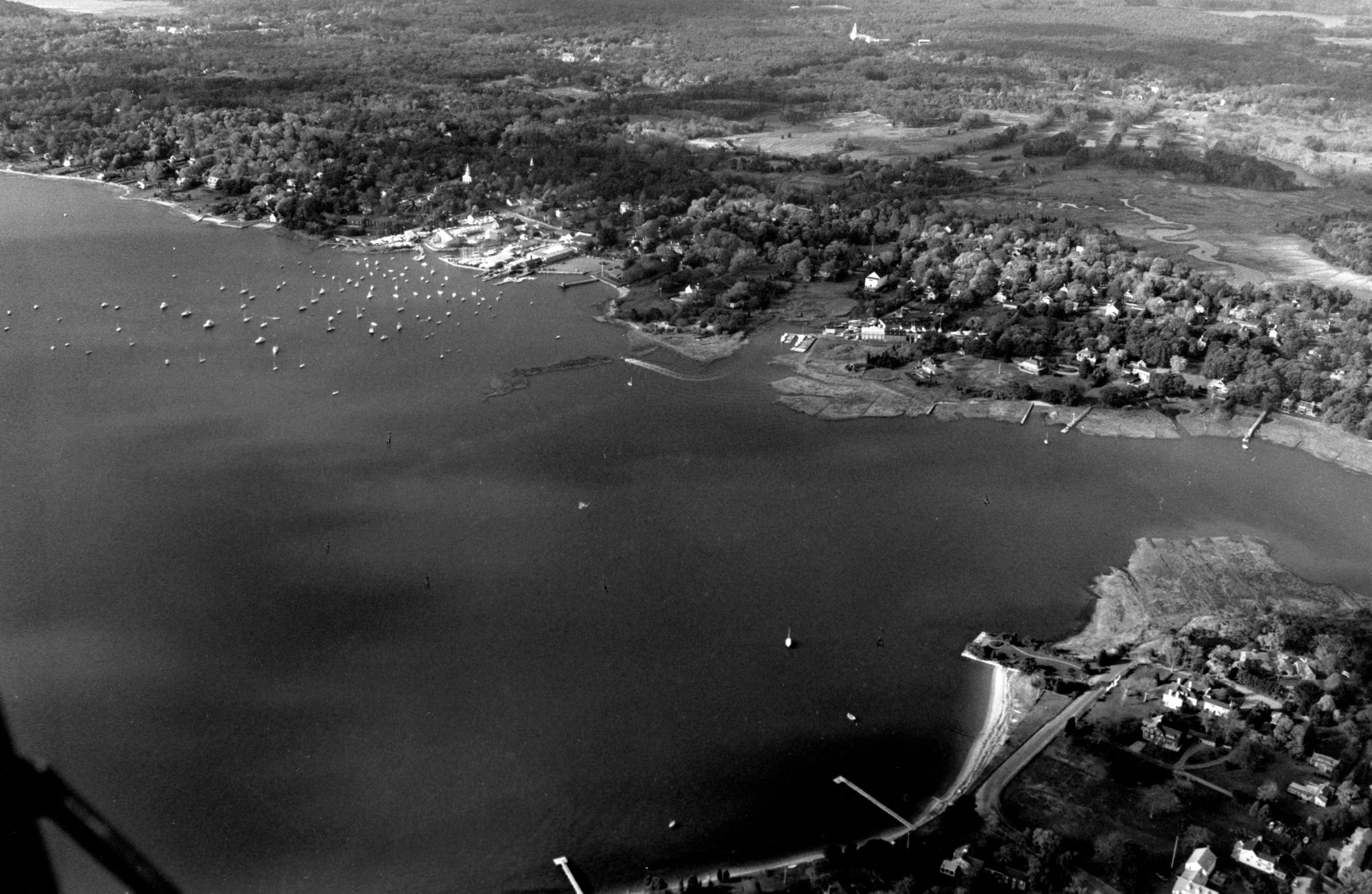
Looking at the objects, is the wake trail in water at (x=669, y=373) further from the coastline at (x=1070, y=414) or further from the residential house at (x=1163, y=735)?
the residential house at (x=1163, y=735)

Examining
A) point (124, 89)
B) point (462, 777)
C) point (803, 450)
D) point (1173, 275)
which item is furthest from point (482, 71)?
point (462, 777)

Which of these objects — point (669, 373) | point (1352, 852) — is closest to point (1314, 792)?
point (1352, 852)

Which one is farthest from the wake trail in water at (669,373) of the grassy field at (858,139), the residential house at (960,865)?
the grassy field at (858,139)

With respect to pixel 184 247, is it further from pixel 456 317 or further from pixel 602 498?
pixel 602 498

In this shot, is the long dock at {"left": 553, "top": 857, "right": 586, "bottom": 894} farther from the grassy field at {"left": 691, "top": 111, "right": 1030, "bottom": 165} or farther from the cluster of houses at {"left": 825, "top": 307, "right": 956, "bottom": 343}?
the grassy field at {"left": 691, "top": 111, "right": 1030, "bottom": 165}

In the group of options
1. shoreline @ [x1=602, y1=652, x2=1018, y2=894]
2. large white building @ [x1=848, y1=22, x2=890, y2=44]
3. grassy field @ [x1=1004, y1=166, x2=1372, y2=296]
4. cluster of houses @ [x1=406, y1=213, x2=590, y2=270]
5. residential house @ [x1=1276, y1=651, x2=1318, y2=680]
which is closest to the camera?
shoreline @ [x1=602, y1=652, x2=1018, y2=894]

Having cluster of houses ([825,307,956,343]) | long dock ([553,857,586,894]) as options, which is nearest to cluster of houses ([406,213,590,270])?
cluster of houses ([825,307,956,343])
